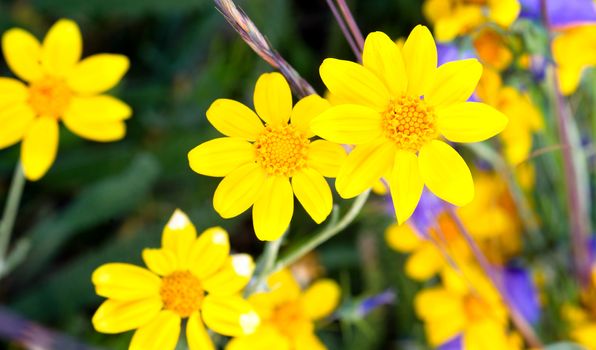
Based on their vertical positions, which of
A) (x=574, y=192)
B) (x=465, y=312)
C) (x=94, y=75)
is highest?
(x=94, y=75)

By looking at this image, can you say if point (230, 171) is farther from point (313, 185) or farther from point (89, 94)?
point (89, 94)

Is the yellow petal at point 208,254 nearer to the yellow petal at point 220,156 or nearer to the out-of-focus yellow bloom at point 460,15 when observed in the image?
the yellow petal at point 220,156

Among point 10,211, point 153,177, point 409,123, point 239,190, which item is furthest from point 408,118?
point 153,177

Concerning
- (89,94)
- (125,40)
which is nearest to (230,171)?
(89,94)

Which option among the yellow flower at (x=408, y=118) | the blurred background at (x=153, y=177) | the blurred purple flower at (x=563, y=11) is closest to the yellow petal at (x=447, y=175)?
the yellow flower at (x=408, y=118)

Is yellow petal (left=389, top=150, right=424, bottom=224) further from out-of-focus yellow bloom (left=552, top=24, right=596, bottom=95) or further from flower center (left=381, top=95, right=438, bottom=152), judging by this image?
out-of-focus yellow bloom (left=552, top=24, right=596, bottom=95)

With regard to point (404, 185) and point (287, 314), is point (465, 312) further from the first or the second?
point (404, 185)
